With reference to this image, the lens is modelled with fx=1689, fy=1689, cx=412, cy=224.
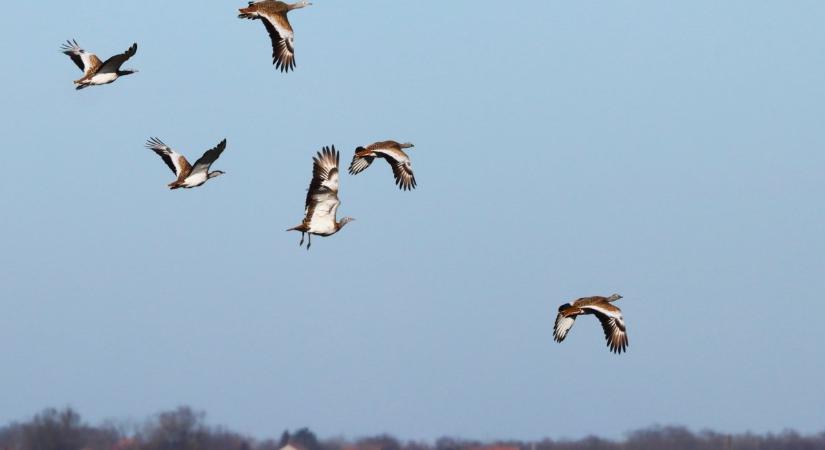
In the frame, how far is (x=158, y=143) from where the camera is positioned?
45.6m

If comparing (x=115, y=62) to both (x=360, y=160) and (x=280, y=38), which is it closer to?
(x=280, y=38)

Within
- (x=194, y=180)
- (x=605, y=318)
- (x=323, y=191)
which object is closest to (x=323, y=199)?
(x=323, y=191)

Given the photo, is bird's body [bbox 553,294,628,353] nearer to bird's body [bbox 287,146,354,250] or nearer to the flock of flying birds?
the flock of flying birds

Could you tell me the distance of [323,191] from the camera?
140ft

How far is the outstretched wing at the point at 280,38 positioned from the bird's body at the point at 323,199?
2.71 meters

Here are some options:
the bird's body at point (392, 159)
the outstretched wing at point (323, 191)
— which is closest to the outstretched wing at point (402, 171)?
the bird's body at point (392, 159)

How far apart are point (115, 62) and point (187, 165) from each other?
10.9ft

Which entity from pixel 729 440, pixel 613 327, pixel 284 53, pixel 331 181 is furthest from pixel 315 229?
pixel 729 440

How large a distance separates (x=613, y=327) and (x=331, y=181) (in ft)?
26.3

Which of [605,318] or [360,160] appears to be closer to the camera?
[605,318]

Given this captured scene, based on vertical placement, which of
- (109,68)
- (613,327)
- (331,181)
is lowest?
(613,327)

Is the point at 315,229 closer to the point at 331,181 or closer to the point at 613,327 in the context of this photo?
the point at 331,181

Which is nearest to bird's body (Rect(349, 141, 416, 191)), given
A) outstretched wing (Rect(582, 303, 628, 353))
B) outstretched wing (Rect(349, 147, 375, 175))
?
outstretched wing (Rect(349, 147, 375, 175))

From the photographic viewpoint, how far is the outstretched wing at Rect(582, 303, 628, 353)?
42.7 metres
